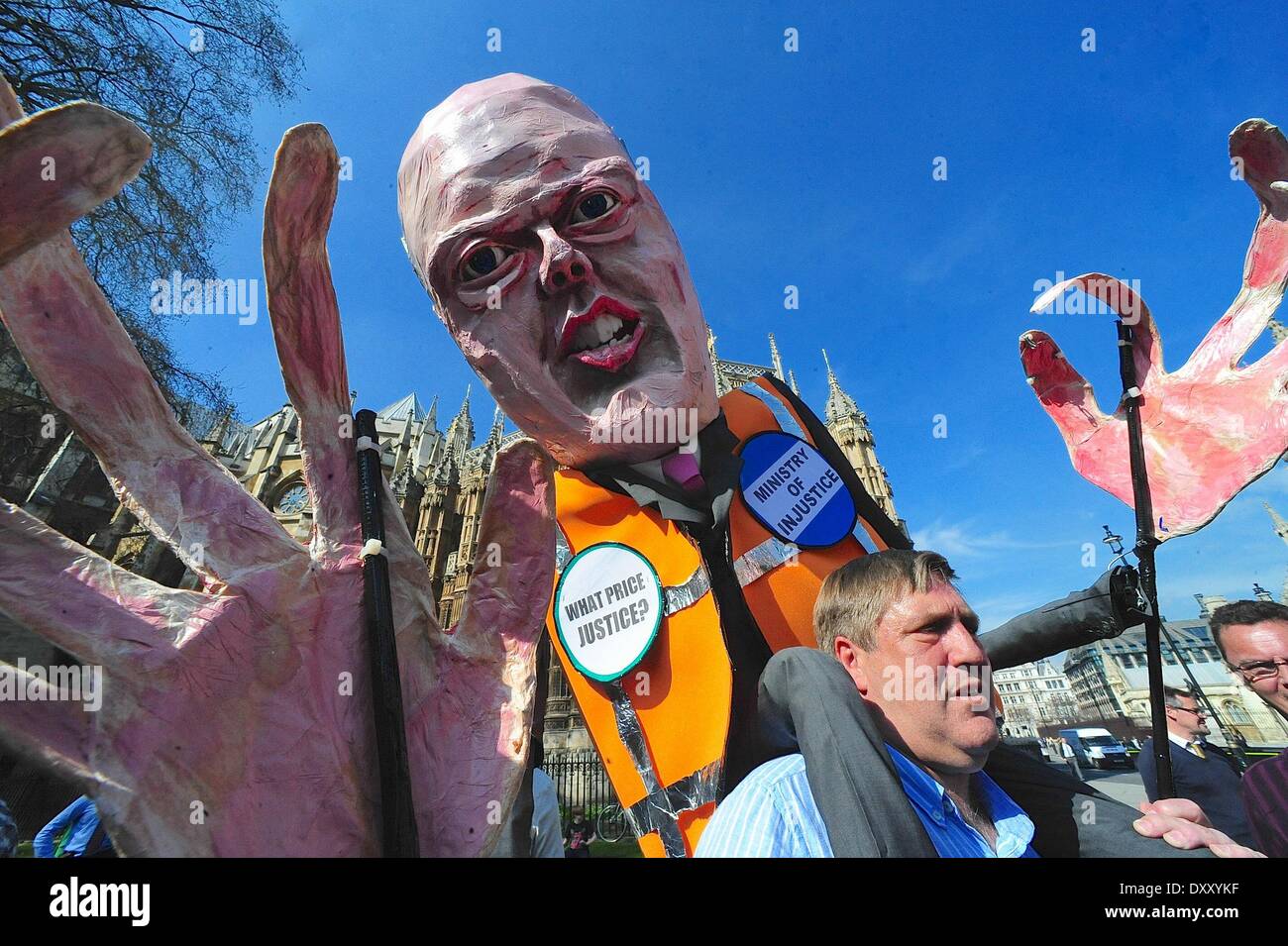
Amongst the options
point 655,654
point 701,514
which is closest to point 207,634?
point 655,654

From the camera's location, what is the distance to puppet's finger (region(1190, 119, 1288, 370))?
86.9 inches

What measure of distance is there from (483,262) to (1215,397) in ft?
9.68

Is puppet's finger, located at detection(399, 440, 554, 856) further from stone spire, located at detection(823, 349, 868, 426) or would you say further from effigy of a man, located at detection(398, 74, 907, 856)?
stone spire, located at detection(823, 349, 868, 426)

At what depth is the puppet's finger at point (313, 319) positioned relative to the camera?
5.17 ft

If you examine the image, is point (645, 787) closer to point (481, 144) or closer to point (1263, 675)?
point (1263, 675)

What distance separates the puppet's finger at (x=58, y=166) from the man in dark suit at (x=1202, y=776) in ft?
10.3

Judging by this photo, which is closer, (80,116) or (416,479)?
(80,116)

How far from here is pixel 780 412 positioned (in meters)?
2.81

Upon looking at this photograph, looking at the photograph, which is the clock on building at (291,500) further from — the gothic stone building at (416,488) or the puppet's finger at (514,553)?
the puppet's finger at (514,553)

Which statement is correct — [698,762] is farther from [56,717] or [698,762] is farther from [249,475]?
[249,475]

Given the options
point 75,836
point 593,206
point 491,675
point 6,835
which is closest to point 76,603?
point 491,675

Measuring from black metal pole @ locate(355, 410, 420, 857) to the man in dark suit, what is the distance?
2270mm
